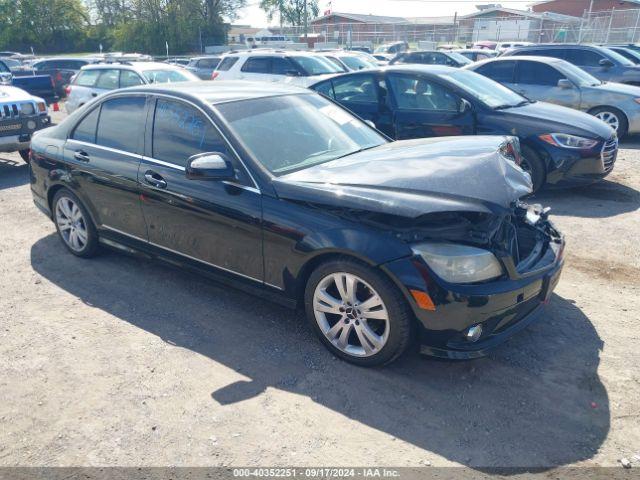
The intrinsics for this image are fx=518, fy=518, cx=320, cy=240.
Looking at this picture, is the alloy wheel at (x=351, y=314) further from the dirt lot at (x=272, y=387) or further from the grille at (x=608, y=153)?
the grille at (x=608, y=153)

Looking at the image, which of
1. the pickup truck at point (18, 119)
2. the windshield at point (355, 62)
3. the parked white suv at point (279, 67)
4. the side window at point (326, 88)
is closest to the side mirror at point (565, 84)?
the side window at point (326, 88)

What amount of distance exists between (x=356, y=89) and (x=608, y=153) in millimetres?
3536

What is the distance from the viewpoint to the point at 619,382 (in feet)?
10.5

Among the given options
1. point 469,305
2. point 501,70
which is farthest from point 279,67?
point 469,305

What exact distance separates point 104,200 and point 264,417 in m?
2.72

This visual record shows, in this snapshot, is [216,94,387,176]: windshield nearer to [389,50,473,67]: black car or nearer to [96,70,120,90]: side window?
[96,70,120,90]: side window

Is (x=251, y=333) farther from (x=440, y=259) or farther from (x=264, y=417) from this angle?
(x=440, y=259)

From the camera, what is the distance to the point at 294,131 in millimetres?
4066

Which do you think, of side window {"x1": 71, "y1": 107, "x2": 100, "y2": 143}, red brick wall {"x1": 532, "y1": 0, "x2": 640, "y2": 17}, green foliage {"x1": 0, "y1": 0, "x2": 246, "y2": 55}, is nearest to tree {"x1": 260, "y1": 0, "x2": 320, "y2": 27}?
green foliage {"x1": 0, "y1": 0, "x2": 246, "y2": 55}

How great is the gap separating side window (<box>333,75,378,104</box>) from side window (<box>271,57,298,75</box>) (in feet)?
19.4

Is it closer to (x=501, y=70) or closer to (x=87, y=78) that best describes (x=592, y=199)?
(x=501, y=70)

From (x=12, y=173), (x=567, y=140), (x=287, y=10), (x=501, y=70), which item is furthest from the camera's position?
(x=287, y=10)

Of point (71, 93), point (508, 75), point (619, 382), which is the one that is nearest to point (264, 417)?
point (619, 382)

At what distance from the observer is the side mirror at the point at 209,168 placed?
3.52m
